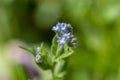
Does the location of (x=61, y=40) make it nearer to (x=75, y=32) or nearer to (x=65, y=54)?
(x=65, y=54)

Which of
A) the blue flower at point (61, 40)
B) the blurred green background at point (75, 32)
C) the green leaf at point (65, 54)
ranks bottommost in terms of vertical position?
the green leaf at point (65, 54)

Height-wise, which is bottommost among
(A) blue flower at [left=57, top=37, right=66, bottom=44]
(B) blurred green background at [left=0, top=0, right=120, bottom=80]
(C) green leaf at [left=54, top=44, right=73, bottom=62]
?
(C) green leaf at [left=54, top=44, right=73, bottom=62]

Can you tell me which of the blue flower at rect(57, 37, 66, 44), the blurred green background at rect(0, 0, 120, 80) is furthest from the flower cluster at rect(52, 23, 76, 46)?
the blurred green background at rect(0, 0, 120, 80)

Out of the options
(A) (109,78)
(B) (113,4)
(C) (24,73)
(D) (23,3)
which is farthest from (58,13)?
(C) (24,73)

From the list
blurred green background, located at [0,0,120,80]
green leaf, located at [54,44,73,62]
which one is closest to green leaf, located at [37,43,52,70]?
green leaf, located at [54,44,73,62]

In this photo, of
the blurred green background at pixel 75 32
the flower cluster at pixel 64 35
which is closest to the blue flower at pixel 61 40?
the flower cluster at pixel 64 35

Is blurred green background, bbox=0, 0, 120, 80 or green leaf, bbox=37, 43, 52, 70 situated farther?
blurred green background, bbox=0, 0, 120, 80

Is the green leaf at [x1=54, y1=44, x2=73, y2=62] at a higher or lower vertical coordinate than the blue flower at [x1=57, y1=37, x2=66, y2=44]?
lower

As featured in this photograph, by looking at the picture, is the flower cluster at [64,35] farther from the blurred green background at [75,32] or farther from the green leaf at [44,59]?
the blurred green background at [75,32]

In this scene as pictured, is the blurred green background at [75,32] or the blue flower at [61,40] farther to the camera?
the blurred green background at [75,32]

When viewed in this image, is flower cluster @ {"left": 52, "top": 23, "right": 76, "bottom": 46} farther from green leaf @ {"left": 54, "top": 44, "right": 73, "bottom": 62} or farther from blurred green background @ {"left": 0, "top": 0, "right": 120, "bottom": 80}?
blurred green background @ {"left": 0, "top": 0, "right": 120, "bottom": 80}

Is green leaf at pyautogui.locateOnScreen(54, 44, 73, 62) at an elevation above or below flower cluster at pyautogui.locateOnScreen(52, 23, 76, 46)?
below
